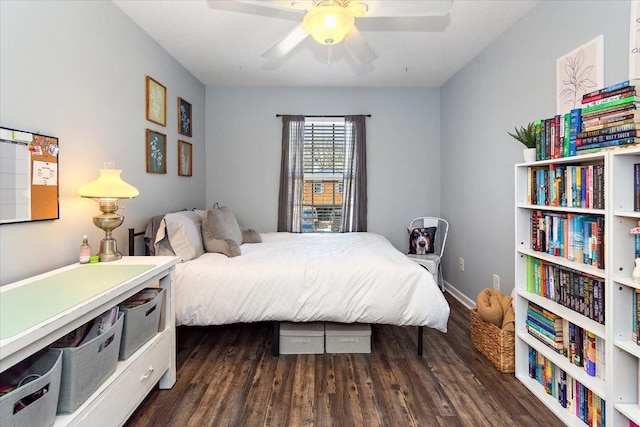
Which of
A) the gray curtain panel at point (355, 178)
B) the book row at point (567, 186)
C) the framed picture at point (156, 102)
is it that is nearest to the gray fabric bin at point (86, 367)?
the framed picture at point (156, 102)

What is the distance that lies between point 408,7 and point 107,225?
2141mm

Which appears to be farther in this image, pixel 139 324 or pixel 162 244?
pixel 162 244

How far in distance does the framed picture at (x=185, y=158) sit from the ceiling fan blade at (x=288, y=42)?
1.66m

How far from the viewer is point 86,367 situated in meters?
1.29

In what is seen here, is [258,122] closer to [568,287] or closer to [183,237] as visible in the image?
[183,237]

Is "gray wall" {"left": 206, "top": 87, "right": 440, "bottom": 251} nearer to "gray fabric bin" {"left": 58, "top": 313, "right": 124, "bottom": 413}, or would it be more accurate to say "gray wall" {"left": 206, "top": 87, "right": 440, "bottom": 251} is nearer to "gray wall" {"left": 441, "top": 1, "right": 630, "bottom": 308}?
"gray wall" {"left": 441, "top": 1, "right": 630, "bottom": 308}

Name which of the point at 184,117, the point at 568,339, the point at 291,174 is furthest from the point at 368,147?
the point at 568,339

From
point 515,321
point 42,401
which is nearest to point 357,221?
point 515,321

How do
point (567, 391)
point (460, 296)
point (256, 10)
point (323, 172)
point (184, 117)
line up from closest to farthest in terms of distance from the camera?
point (567, 391) → point (256, 10) → point (184, 117) → point (460, 296) → point (323, 172)

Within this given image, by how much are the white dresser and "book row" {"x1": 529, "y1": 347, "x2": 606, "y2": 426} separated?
220 cm

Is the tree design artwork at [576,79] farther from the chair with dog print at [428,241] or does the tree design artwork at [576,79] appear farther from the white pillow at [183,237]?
the white pillow at [183,237]

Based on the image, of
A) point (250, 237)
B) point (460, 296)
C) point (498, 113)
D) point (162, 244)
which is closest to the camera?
point (162, 244)

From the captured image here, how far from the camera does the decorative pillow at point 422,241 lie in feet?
12.6

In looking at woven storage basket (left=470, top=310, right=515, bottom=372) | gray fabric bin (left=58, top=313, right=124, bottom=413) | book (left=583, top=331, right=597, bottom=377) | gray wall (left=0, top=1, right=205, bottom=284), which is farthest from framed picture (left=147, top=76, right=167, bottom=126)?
book (left=583, top=331, right=597, bottom=377)
